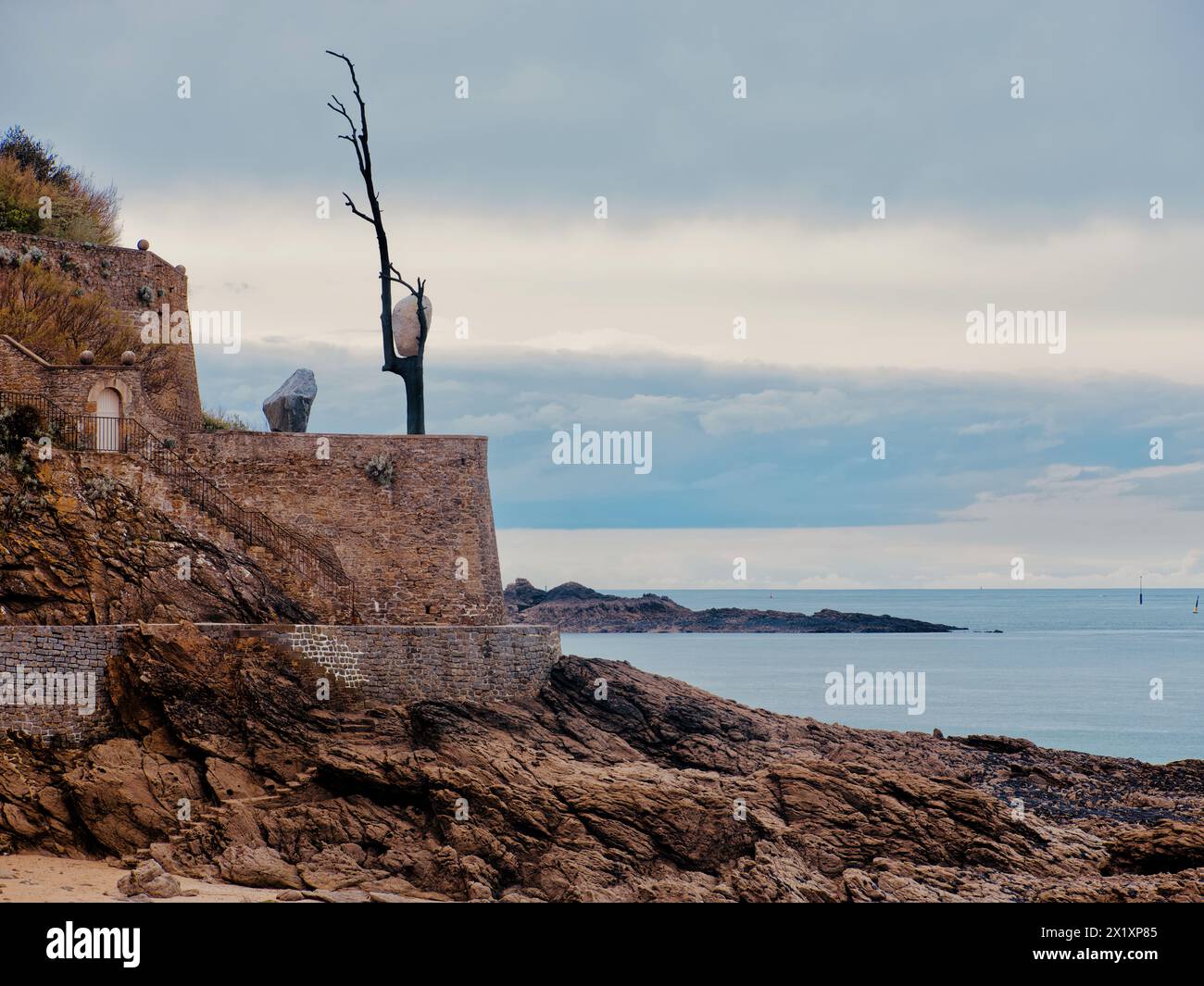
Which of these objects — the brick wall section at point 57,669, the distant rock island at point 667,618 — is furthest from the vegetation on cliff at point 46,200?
the distant rock island at point 667,618

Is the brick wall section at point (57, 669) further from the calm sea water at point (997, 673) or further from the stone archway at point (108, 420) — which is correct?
the calm sea water at point (997, 673)

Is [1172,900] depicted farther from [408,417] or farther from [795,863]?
[408,417]

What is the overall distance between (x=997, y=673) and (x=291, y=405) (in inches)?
2401

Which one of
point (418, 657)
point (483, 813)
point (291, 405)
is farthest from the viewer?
point (291, 405)

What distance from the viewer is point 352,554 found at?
28.2 metres

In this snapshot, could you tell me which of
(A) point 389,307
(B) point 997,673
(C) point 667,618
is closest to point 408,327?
(A) point 389,307

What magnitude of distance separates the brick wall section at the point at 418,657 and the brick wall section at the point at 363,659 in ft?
0.05

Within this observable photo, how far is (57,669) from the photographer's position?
23969 mm

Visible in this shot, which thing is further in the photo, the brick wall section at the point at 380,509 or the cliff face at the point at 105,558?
the brick wall section at the point at 380,509

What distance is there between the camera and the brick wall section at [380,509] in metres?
28.1

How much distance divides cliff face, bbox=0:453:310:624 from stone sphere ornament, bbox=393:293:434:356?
612 cm

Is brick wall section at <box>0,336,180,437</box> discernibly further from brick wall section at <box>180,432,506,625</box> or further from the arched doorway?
brick wall section at <box>180,432,506,625</box>

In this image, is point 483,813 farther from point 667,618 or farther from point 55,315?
point 667,618

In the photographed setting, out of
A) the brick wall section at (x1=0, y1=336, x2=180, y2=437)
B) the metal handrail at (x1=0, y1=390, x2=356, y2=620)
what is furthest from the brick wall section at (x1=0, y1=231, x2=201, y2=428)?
the metal handrail at (x1=0, y1=390, x2=356, y2=620)
